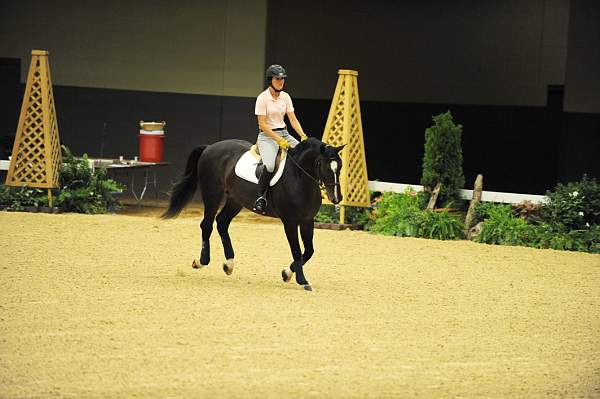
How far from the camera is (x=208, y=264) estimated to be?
468 inches

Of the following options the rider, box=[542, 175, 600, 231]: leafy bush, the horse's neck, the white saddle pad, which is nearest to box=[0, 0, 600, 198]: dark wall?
box=[542, 175, 600, 231]: leafy bush

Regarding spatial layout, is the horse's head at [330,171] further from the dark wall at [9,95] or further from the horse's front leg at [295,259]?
the dark wall at [9,95]

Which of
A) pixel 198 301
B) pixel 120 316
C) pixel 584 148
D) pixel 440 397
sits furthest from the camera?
pixel 584 148

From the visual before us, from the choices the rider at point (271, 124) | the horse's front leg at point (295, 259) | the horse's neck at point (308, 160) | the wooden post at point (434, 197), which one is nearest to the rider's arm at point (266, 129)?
the rider at point (271, 124)

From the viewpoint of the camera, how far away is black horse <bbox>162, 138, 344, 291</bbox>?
1043 centimetres

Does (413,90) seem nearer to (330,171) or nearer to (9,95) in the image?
(9,95)

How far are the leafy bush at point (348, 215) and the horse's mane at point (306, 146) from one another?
218 inches

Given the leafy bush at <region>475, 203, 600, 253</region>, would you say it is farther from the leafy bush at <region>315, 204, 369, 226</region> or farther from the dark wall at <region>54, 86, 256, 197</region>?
the dark wall at <region>54, 86, 256, 197</region>

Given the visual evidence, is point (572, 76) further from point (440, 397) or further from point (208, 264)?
point (440, 397)

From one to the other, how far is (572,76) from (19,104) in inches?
409

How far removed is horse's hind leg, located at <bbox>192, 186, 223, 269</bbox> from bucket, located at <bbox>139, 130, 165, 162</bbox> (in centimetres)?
663

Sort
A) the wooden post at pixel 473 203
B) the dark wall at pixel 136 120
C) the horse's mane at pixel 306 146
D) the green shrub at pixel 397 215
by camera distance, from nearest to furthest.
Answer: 1. the horse's mane at pixel 306 146
2. the green shrub at pixel 397 215
3. the wooden post at pixel 473 203
4. the dark wall at pixel 136 120

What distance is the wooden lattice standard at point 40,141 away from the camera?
16.1m

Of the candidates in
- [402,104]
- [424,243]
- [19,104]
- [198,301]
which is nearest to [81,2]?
[19,104]
